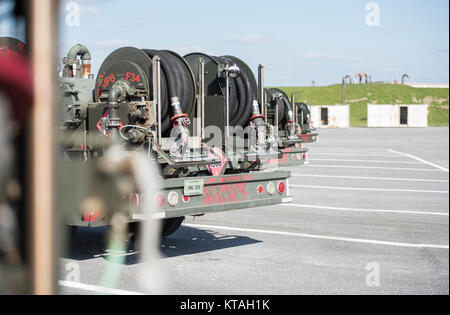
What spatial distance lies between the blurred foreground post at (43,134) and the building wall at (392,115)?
73.7m

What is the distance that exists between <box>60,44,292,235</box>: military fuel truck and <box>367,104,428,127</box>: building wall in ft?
218

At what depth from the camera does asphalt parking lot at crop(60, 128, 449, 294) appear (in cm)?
600

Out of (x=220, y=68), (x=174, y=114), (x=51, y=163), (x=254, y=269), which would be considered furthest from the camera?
(x=220, y=68)

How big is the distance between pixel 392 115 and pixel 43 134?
7426 centimetres

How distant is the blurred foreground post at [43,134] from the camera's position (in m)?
0.76

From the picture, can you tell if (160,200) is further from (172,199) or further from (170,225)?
(170,225)

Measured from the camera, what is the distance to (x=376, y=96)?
107m

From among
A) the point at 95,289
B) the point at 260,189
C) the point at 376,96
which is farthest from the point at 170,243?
the point at 376,96

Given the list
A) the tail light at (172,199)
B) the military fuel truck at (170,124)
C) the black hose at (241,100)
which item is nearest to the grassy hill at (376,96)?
the black hose at (241,100)

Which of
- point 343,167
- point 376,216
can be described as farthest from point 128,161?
point 343,167

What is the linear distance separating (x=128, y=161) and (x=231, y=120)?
802 cm

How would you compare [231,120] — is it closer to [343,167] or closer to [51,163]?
[51,163]

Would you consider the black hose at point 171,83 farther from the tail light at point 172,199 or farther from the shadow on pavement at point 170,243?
the shadow on pavement at point 170,243

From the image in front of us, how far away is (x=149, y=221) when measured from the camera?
87 centimetres
